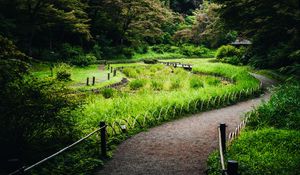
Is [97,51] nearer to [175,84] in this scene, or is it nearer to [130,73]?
[130,73]

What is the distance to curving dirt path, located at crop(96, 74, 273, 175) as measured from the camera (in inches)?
306

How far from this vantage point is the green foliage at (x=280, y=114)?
10.6m

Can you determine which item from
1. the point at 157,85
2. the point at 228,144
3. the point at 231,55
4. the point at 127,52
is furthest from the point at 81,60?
the point at 228,144

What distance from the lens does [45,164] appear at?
283 inches

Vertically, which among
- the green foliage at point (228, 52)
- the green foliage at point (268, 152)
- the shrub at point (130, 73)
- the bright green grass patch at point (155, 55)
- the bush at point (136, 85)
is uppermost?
the green foliage at point (228, 52)

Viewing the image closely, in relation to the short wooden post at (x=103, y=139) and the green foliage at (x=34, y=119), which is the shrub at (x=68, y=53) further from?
the short wooden post at (x=103, y=139)

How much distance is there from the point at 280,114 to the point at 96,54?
3419 cm

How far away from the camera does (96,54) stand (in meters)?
42.7

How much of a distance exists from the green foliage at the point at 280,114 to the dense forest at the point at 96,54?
4 cm

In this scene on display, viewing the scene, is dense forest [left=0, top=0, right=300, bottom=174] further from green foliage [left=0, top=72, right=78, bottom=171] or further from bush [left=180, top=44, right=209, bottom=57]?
bush [left=180, top=44, right=209, bottom=57]

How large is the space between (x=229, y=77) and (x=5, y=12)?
24.4m

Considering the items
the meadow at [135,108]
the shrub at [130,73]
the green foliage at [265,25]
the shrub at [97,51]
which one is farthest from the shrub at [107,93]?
the shrub at [97,51]

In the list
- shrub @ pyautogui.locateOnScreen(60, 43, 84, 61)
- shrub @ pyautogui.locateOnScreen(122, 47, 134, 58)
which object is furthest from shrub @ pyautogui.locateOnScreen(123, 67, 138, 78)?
shrub @ pyautogui.locateOnScreen(122, 47, 134, 58)

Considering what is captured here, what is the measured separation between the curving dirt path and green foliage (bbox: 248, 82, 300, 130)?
3.42ft
